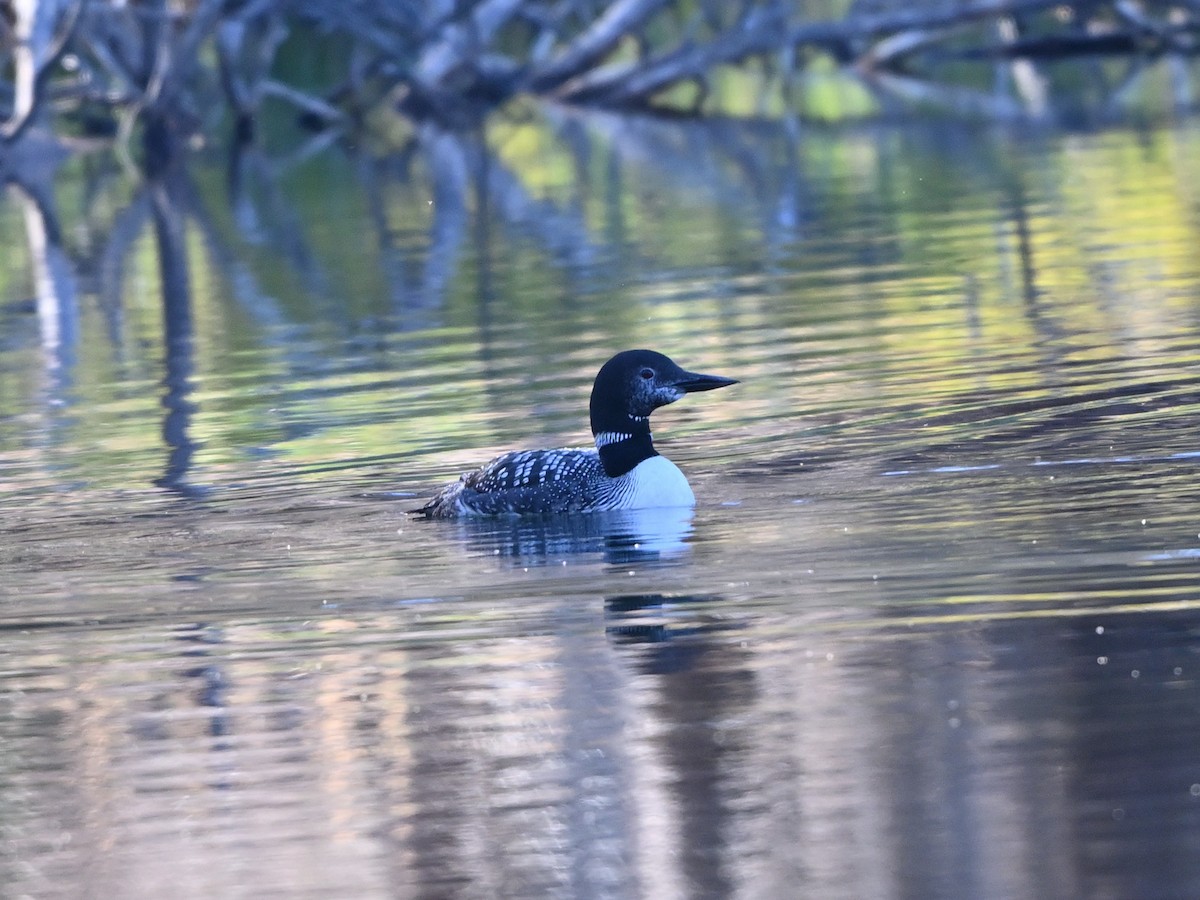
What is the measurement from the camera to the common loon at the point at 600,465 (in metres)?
10.1

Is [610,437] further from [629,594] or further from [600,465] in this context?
[629,594]

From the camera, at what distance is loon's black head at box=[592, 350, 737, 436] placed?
403 inches

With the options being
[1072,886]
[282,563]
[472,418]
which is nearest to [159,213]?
[472,418]

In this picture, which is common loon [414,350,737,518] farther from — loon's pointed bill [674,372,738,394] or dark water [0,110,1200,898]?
dark water [0,110,1200,898]

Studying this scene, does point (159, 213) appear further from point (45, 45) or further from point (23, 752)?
point (23, 752)

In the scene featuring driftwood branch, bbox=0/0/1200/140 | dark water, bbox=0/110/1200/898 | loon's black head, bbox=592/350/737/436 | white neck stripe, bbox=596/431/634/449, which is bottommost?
dark water, bbox=0/110/1200/898

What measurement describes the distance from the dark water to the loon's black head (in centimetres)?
47

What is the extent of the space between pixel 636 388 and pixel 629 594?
2.04 meters

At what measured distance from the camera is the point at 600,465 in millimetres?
10234

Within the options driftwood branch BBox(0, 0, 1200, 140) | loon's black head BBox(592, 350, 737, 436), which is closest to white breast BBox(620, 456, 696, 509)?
loon's black head BBox(592, 350, 737, 436)

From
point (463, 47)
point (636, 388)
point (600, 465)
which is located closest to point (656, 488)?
point (600, 465)

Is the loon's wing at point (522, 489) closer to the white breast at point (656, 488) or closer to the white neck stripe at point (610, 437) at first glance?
the white neck stripe at point (610, 437)

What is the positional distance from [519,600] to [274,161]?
3138cm

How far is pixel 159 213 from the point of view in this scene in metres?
29.6
